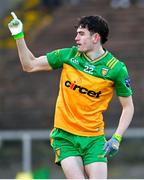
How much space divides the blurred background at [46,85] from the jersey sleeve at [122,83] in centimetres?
714

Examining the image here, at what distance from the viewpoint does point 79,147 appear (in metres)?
8.91

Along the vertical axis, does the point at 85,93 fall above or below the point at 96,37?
below

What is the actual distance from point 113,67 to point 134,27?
40.2 feet

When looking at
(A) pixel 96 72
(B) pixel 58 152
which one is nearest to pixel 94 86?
(A) pixel 96 72

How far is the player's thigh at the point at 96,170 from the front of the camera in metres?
8.77

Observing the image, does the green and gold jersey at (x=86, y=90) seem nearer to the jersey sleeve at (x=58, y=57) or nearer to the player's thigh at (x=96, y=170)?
the jersey sleeve at (x=58, y=57)

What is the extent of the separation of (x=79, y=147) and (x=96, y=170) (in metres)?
0.28

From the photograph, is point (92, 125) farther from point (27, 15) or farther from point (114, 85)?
point (27, 15)

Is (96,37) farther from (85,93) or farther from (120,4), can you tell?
(120,4)

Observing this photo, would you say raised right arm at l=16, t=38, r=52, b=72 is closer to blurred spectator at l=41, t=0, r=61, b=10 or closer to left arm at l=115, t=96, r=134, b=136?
left arm at l=115, t=96, r=134, b=136

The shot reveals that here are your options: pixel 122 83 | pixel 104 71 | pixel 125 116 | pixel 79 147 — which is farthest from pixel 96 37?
pixel 79 147

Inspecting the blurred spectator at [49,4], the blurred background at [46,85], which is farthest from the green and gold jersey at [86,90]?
the blurred spectator at [49,4]

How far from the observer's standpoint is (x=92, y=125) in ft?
29.3

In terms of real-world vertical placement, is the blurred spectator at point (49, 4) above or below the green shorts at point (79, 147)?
below
